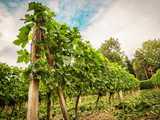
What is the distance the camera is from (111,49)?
76.1 meters

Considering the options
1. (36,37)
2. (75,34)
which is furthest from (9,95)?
(36,37)

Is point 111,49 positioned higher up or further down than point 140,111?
higher up

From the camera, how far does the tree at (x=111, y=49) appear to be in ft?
233

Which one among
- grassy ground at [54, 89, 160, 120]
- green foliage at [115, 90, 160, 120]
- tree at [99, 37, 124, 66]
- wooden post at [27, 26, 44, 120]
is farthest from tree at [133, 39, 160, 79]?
wooden post at [27, 26, 44, 120]

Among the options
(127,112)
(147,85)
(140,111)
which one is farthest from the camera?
(147,85)

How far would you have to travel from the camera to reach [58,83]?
4.90 metres

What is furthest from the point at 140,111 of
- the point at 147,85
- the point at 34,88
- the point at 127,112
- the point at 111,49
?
the point at 111,49

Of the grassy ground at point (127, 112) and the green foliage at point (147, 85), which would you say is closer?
the grassy ground at point (127, 112)

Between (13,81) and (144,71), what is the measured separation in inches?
2616

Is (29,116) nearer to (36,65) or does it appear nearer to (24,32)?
(36,65)

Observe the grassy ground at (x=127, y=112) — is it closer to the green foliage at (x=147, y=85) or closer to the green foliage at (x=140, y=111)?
the green foliage at (x=140, y=111)

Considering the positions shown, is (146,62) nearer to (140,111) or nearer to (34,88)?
(140,111)

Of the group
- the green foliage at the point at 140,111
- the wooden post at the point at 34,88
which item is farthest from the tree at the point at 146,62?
the wooden post at the point at 34,88

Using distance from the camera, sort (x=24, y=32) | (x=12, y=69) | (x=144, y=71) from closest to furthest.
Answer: (x=24, y=32) → (x=12, y=69) → (x=144, y=71)
